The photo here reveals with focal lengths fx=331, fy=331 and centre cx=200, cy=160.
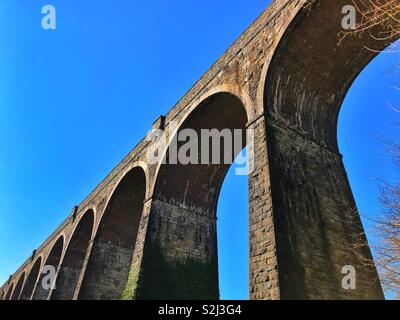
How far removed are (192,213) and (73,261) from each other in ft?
30.2

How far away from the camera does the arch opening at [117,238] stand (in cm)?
1391

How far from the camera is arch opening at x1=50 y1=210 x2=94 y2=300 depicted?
1675cm

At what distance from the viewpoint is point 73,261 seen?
1764 centimetres

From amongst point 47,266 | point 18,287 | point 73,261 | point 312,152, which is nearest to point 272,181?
point 312,152

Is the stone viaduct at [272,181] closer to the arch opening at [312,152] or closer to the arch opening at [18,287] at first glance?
the arch opening at [312,152]

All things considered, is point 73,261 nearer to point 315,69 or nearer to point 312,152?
point 312,152

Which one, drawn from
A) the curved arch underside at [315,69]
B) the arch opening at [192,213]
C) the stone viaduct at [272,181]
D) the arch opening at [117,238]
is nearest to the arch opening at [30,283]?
the arch opening at [117,238]

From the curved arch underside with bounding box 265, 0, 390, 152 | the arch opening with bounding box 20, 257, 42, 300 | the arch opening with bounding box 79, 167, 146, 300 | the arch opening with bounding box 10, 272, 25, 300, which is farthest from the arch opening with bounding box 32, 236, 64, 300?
the curved arch underside with bounding box 265, 0, 390, 152

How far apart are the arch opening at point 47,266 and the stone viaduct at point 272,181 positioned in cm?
795

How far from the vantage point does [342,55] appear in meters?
7.75

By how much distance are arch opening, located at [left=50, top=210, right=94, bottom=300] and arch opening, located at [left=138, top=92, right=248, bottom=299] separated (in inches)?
275
